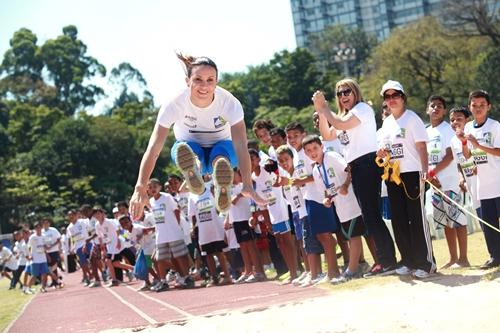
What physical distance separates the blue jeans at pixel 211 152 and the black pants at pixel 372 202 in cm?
149

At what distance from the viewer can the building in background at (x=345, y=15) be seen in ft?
454

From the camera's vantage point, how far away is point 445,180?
9.58 meters

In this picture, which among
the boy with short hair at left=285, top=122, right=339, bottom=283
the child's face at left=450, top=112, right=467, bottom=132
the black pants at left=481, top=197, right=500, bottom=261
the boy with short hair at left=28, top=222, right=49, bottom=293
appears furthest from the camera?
the boy with short hair at left=28, top=222, right=49, bottom=293

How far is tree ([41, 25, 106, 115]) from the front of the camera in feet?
321

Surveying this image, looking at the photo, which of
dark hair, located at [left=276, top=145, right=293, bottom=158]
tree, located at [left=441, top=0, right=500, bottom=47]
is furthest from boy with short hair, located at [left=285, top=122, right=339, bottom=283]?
tree, located at [left=441, top=0, right=500, bottom=47]

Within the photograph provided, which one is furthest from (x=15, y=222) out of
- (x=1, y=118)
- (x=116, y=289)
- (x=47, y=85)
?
(x=47, y=85)

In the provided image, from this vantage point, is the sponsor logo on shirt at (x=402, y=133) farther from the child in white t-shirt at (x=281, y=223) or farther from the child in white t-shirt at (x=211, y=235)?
the child in white t-shirt at (x=211, y=235)

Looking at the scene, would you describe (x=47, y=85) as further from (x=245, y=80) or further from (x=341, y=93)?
(x=341, y=93)

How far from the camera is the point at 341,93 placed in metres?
8.60

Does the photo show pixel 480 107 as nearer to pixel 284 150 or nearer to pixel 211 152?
pixel 284 150

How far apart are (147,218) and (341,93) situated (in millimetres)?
8052

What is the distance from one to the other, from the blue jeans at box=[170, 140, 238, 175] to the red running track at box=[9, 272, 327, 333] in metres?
1.56

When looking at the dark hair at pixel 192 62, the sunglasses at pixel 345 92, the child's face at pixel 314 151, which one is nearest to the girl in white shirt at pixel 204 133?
the dark hair at pixel 192 62

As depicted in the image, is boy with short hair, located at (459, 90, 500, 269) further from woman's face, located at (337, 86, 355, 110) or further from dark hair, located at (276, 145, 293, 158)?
dark hair, located at (276, 145, 293, 158)
